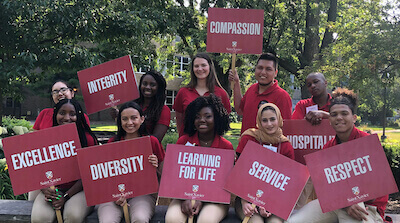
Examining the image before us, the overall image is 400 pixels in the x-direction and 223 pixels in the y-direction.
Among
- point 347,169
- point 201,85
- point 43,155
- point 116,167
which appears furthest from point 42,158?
point 347,169

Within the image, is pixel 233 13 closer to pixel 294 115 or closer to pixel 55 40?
pixel 294 115

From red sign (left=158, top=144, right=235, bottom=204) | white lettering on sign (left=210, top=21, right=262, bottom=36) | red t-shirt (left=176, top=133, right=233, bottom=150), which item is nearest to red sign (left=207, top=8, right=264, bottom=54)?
white lettering on sign (left=210, top=21, right=262, bottom=36)

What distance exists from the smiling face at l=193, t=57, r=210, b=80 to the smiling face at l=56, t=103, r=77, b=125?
5.10 ft

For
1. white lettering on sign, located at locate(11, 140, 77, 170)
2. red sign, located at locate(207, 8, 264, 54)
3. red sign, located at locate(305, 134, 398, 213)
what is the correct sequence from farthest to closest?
red sign, located at locate(207, 8, 264, 54), white lettering on sign, located at locate(11, 140, 77, 170), red sign, located at locate(305, 134, 398, 213)

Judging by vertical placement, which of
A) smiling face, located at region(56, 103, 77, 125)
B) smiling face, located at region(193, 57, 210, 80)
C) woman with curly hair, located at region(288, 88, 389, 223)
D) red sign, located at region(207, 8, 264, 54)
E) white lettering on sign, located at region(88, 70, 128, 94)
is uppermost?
red sign, located at region(207, 8, 264, 54)

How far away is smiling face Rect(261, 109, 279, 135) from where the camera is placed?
387 cm

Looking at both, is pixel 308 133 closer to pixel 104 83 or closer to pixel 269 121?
pixel 269 121

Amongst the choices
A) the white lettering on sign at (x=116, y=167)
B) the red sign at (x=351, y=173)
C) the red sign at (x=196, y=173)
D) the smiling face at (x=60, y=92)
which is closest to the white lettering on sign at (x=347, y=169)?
the red sign at (x=351, y=173)

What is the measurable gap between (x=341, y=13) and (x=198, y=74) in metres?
15.6

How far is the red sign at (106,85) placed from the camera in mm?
4832

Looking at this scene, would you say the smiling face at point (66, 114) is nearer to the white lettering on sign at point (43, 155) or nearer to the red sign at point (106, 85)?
the white lettering on sign at point (43, 155)

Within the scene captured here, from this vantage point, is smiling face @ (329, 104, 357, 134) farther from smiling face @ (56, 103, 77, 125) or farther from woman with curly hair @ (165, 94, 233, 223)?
smiling face @ (56, 103, 77, 125)

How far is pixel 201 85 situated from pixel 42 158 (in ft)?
6.81

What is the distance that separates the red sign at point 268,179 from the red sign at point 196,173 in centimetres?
12
